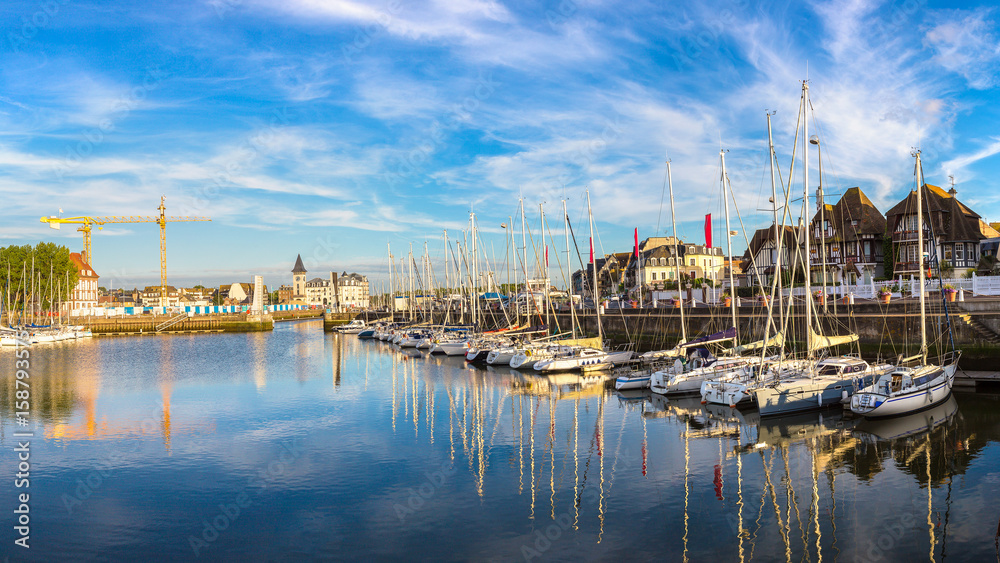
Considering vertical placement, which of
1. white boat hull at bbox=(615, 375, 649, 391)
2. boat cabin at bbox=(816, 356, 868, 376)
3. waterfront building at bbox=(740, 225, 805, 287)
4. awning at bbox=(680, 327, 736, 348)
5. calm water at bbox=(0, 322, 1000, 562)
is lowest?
calm water at bbox=(0, 322, 1000, 562)

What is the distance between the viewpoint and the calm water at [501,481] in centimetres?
1531

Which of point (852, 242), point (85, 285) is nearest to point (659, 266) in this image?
point (852, 242)

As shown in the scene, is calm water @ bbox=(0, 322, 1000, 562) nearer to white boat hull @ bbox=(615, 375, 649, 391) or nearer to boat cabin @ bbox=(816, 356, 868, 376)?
white boat hull @ bbox=(615, 375, 649, 391)

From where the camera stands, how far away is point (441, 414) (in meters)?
32.3

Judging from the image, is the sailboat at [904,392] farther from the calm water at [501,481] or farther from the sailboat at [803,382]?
the sailboat at [803,382]

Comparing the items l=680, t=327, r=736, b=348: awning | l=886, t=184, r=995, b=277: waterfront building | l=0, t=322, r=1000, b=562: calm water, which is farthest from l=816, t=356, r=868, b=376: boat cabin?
l=886, t=184, r=995, b=277: waterfront building

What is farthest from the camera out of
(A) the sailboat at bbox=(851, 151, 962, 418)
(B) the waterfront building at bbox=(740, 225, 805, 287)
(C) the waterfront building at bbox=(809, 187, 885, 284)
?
(B) the waterfront building at bbox=(740, 225, 805, 287)

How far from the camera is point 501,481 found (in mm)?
20359

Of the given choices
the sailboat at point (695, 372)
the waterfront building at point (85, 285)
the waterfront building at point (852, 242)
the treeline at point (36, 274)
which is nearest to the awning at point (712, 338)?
the sailboat at point (695, 372)

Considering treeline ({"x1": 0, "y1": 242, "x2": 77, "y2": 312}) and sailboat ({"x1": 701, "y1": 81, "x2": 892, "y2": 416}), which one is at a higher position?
treeline ({"x1": 0, "y1": 242, "x2": 77, "y2": 312})

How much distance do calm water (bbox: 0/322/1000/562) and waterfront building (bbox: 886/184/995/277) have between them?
33832 millimetres

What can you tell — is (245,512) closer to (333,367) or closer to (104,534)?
(104,534)

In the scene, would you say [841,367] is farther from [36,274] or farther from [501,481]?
[36,274]

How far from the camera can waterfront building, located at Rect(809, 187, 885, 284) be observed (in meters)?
66.4
